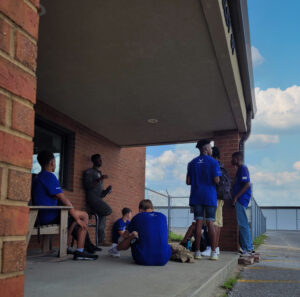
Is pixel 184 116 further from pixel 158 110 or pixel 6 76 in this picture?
pixel 6 76

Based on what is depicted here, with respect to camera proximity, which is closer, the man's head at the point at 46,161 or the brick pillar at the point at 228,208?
the man's head at the point at 46,161

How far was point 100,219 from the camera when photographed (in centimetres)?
794

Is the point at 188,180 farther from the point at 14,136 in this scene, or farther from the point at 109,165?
the point at 14,136

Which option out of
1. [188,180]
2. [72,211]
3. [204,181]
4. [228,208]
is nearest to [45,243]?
[72,211]

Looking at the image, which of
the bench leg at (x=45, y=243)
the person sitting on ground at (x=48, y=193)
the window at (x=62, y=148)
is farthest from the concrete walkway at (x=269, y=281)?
the window at (x=62, y=148)

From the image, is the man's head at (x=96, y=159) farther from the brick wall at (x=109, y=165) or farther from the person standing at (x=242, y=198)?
the person standing at (x=242, y=198)

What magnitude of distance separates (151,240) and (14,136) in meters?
3.54

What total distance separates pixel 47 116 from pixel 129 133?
7.60 feet

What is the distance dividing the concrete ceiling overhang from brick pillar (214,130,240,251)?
0.27 metres

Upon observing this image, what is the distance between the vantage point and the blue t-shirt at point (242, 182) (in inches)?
255

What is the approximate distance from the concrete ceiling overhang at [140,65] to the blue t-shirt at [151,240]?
208 cm

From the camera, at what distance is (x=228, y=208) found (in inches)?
301

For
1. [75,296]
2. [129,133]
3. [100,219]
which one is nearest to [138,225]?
[75,296]

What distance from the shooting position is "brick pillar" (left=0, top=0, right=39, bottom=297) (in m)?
1.17
